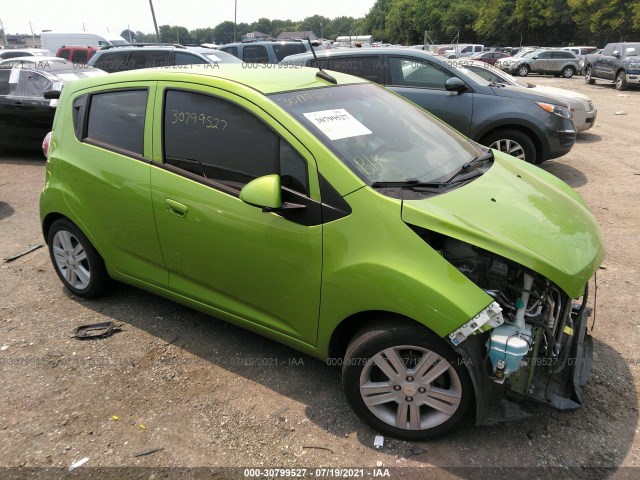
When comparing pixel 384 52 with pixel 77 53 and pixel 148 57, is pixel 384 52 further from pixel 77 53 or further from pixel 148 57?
pixel 77 53

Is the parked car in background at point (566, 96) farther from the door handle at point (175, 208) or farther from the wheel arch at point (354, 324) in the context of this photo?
the wheel arch at point (354, 324)

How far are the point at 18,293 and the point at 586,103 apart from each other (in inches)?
351

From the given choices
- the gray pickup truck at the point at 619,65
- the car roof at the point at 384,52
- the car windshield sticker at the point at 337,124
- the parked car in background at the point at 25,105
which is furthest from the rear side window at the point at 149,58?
the gray pickup truck at the point at 619,65

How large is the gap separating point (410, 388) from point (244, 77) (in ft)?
6.54

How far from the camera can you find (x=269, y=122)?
264cm

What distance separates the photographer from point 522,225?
2420 millimetres

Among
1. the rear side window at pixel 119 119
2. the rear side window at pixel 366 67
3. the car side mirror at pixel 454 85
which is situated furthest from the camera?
the rear side window at pixel 366 67

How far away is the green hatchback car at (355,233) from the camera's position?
2303mm

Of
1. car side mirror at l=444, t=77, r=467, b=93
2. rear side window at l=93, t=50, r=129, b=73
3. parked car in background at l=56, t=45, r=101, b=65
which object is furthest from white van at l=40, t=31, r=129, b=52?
car side mirror at l=444, t=77, r=467, b=93

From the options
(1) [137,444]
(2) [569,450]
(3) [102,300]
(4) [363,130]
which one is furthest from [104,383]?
→ (2) [569,450]

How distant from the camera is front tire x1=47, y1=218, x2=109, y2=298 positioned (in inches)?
145

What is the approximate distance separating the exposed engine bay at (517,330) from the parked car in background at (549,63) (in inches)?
1119

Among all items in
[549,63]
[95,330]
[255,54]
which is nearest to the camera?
[95,330]

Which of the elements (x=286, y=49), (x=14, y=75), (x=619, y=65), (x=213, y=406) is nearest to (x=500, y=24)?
(x=619, y=65)
